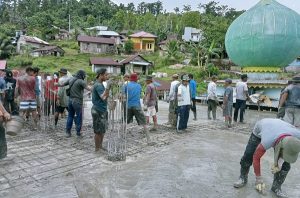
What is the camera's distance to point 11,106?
10594mm

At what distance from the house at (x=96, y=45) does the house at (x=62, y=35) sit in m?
13.8

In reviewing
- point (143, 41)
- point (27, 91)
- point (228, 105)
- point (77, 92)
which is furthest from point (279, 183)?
point (143, 41)

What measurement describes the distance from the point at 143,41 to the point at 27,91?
50709 mm

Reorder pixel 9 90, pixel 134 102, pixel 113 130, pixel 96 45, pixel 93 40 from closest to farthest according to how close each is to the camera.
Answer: pixel 113 130
pixel 134 102
pixel 9 90
pixel 93 40
pixel 96 45

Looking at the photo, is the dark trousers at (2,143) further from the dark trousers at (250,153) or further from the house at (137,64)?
the house at (137,64)

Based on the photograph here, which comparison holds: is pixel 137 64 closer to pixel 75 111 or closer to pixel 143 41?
pixel 143 41

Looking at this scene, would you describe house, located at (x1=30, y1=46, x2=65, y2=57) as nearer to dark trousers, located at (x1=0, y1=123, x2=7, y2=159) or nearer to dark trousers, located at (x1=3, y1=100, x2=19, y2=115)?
dark trousers, located at (x1=3, y1=100, x2=19, y2=115)

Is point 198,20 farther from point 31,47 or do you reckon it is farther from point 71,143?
point 71,143

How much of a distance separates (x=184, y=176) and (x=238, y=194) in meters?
1.05

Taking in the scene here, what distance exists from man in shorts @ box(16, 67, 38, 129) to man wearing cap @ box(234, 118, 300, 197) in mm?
6231

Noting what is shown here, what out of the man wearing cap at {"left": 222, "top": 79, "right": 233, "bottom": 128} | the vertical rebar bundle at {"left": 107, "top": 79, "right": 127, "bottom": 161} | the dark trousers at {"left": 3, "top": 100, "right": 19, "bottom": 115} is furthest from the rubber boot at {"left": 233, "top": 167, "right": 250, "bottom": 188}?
the dark trousers at {"left": 3, "top": 100, "right": 19, "bottom": 115}

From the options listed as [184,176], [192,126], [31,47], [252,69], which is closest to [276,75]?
[252,69]

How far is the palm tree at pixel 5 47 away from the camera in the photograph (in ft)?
160

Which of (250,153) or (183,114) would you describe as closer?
(250,153)
